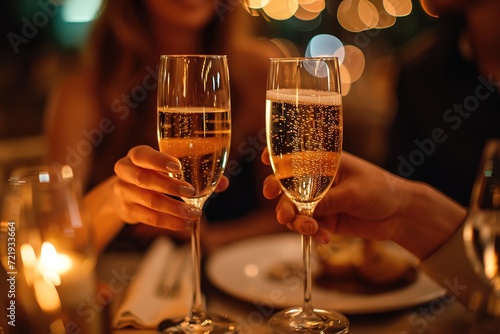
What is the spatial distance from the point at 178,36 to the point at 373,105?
1995 millimetres

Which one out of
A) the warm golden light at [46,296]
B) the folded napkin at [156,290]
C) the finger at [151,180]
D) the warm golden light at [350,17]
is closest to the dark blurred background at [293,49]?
the warm golden light at [350,17]

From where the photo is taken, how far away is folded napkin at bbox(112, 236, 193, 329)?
822 mm

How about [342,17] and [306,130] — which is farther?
[342,17]

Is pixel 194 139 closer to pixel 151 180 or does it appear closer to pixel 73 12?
pixel 151 180

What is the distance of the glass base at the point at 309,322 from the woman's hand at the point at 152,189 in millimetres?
197

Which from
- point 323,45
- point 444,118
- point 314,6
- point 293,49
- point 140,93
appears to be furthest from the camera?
point 323,45

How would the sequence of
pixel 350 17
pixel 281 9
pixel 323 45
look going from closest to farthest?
pixel 281 9, pixel 350 17, pixel 323 45

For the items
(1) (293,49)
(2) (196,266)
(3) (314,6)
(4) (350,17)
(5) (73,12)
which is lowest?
(2) (196,266)

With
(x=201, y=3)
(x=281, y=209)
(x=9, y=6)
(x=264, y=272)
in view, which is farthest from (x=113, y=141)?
(x=9, y=6)

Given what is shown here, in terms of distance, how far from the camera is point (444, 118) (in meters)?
2.24

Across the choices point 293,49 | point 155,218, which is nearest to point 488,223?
point 155,218

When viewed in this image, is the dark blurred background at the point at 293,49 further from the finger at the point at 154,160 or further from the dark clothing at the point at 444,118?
the finger at the point at 154,160

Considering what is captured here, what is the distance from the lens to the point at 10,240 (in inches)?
25.4

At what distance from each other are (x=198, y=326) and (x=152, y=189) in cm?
21
